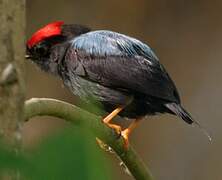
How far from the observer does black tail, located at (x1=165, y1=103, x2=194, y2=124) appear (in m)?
2.78

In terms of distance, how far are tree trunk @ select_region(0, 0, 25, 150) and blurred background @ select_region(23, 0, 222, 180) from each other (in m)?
4.95

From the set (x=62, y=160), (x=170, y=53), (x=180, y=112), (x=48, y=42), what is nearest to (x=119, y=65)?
(x=180, y=112)

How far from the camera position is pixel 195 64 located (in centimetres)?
590

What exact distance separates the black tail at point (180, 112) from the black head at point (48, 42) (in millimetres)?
712

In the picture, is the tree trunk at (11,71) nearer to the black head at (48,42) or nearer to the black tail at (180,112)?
the black tail at (180,112)

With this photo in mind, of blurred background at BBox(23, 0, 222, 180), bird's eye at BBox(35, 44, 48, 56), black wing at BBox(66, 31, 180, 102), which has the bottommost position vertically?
blurred background at BBox(23, 0, 222, 180)

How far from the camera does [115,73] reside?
300 centimetres

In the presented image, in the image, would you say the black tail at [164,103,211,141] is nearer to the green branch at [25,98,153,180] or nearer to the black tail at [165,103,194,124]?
the black tail at [165,103,194,124]

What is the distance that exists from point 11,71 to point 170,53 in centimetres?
540

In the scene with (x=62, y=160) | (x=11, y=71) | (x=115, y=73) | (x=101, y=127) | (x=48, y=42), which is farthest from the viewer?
(x=48, y=42)

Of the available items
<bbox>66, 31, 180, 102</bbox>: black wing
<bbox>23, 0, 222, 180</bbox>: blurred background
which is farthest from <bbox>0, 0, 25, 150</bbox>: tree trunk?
<bbox>23, 0, 222, 180</bbox>: blurred background

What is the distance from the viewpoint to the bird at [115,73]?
294cm

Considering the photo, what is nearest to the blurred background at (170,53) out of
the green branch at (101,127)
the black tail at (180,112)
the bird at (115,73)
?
the bird at (115,73)

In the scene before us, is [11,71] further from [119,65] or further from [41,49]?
[41,49]
